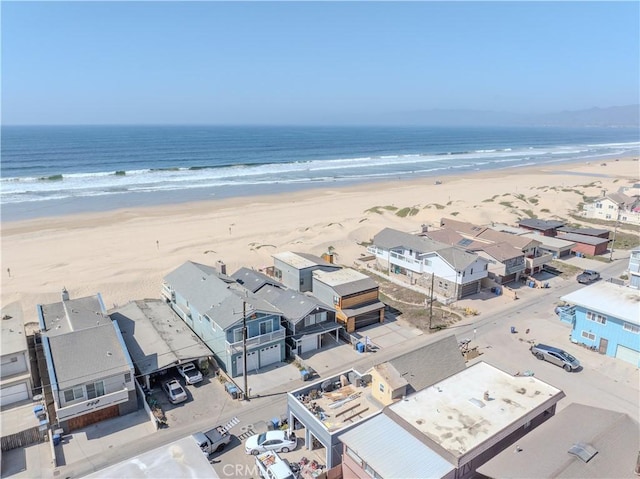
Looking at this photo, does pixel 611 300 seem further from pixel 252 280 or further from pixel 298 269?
pixel 252 280

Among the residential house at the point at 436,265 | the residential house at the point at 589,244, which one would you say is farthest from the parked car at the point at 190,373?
the residential house at the point at 589,244

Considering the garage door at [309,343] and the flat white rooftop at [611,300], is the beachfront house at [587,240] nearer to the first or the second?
the flat white rooftop at [611,300]

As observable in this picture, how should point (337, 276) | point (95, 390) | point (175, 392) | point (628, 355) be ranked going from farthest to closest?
1. point (337, 276)
2. point (628, 355)
3. point (175, 392)
4. point (95, 390)

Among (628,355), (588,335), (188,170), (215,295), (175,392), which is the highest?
(188,170)

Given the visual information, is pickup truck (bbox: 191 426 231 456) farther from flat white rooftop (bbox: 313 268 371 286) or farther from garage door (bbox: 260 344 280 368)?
flat white rooftop (bbox: 313 268 371 286)

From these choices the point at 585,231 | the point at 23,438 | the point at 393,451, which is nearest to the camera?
the point at 393,451

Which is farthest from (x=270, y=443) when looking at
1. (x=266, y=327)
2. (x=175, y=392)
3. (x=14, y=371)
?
(x=14, y=371)

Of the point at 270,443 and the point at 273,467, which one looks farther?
the point at 270,443

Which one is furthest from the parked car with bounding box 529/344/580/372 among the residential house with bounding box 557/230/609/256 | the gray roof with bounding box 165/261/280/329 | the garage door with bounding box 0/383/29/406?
the garage door with bounding box 0/383/29/406
